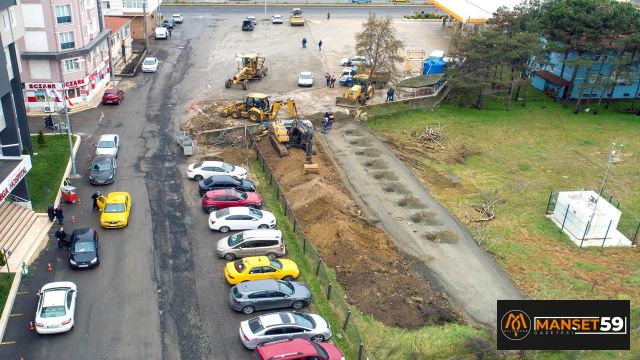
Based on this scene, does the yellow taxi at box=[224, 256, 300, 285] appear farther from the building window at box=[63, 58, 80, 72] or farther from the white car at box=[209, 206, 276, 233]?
the building window at box=[63, 58, 80, 72]

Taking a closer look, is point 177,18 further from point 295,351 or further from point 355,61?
point 295,351

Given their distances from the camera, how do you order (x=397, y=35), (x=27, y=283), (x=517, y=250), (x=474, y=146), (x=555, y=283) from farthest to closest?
(x=397, y=35) < (x=474, y=146) < (x=517, y=250) < (x=555, y=283) < (x=27, y=283)

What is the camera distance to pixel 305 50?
2985 inches

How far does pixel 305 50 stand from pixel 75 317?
56296 mm

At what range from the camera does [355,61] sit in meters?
67.3

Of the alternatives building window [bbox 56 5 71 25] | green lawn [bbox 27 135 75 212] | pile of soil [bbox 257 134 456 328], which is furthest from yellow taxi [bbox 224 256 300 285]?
building window [bbox 56 5 71 25]

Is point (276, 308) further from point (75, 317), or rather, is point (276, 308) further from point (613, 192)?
point (613, 192)

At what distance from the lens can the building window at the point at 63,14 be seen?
4888 cm

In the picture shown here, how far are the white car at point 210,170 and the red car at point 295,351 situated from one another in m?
18.2

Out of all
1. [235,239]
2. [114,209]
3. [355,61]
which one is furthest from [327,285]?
[355,61]

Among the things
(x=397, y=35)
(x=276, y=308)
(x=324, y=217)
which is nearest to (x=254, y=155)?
(x=324, y=217)

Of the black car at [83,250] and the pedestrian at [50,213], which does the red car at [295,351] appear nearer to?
the black car at [83,250]

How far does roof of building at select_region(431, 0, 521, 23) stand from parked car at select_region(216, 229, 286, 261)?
54.3 metres

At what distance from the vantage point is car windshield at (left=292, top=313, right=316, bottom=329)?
2514 centimetres
